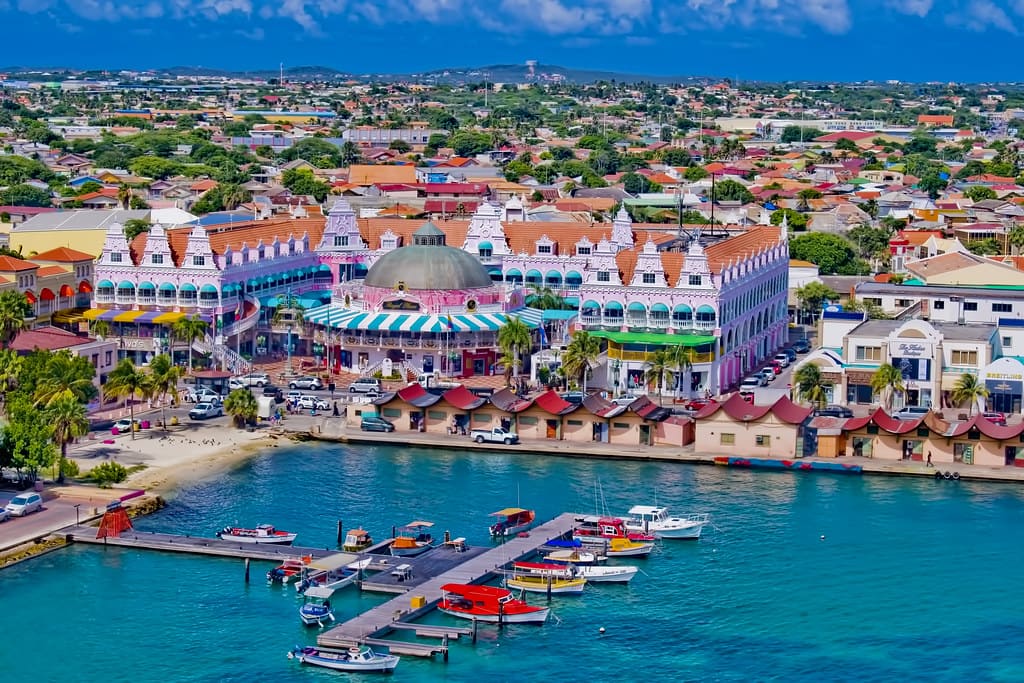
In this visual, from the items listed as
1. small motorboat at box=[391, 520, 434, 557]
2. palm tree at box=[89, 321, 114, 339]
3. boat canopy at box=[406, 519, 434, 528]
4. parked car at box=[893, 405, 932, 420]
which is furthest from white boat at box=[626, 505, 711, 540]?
palm tree at box=[89, 321, 114, 339]

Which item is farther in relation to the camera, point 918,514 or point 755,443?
point 755,443

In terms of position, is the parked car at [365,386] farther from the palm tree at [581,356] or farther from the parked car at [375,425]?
the palm tree at [581,356]

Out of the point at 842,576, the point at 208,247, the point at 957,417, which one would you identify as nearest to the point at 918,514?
the point at 842,576

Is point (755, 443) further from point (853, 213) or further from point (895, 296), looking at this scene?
point (853, 213)

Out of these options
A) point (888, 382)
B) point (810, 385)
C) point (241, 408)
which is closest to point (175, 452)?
A: point (241, 408)

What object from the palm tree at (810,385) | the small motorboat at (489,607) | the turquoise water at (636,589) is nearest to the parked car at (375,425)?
the turquoise water at (636,589)

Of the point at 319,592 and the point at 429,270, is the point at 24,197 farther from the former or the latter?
the point at 319,592
